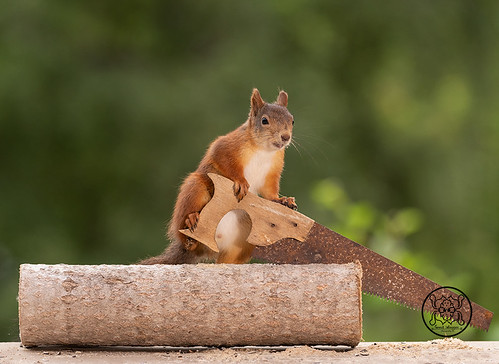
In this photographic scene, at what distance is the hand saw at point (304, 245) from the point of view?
128 inches

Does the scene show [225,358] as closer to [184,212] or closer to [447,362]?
[184,212]

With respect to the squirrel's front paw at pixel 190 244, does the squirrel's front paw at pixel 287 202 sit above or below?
above

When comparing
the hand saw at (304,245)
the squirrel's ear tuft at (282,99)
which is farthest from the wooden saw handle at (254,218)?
the squirrel's ear tuft at (282,99)

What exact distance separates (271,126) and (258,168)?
0.20 meters

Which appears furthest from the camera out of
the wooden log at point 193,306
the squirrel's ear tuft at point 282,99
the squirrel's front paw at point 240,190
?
the squirrel's ear tuft at point 282,99

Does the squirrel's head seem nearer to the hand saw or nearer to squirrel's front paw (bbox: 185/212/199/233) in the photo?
the hand saw

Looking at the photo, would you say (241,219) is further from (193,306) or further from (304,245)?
(193,306)

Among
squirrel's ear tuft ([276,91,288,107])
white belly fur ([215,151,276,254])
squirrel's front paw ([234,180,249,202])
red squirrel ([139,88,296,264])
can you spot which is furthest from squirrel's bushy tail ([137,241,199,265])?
squirrel's ear tuft ([276,91,288,107])

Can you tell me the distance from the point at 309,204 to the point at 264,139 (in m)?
3.05

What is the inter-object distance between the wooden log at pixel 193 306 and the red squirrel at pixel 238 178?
26 centimetres

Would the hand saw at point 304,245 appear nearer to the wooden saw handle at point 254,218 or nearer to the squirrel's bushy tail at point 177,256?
the wooden saw handle at point 254,218

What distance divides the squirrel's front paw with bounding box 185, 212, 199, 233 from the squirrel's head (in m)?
0.41

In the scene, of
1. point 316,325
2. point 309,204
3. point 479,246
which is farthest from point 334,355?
point 479,246

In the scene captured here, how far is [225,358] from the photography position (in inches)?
120
